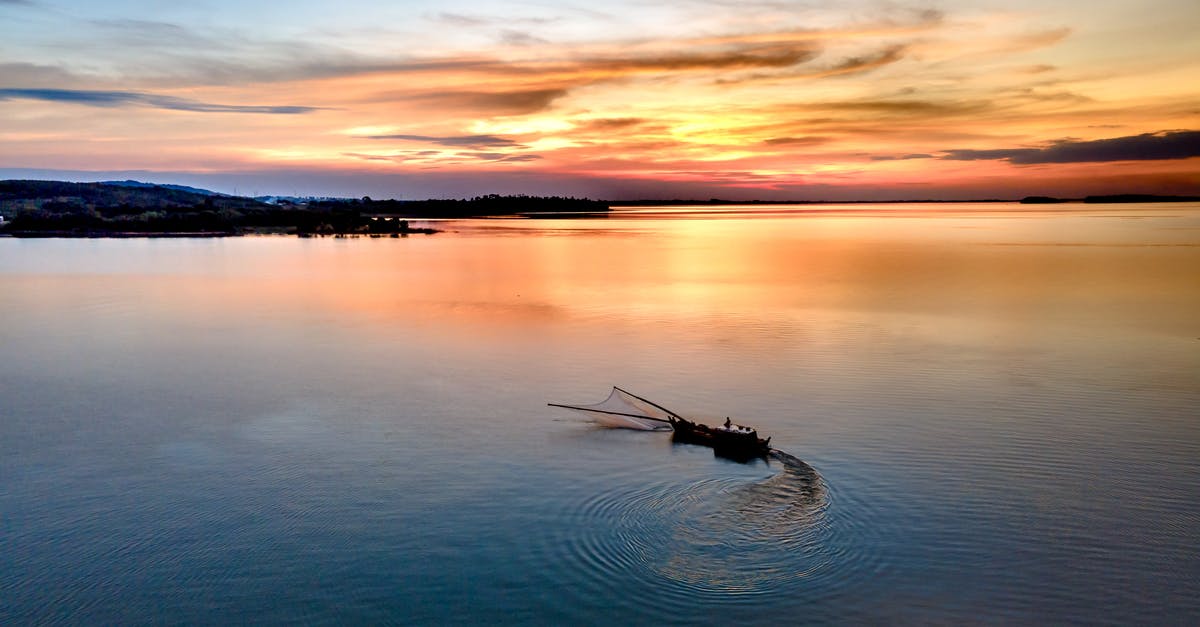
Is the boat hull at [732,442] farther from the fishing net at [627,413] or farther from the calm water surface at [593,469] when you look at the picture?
the fishing net at [627,413]

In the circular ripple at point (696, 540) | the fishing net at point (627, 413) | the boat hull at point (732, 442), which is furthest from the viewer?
the fishing net at point (627, 413)

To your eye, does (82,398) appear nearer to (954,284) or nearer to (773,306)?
(773,306)

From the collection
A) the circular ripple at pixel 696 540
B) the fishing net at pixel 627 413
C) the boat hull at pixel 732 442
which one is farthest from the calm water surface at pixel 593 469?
the fishing net at pixel 627 413

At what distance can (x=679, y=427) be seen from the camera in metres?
11.4

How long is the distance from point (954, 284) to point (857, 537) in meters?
24.8

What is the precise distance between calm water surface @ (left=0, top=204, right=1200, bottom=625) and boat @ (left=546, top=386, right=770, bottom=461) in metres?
0.37

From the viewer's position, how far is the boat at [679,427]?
1052 centimetres

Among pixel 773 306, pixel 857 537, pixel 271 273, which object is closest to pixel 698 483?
pixel 857 537

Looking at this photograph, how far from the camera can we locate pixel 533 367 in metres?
16.4

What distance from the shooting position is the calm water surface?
7.35m

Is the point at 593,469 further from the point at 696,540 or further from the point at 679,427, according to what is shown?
the point at 696,540

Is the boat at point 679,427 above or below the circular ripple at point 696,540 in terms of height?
above

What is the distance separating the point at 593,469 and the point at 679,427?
1.72m

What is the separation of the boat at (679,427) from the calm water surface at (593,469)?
375 millimetres
